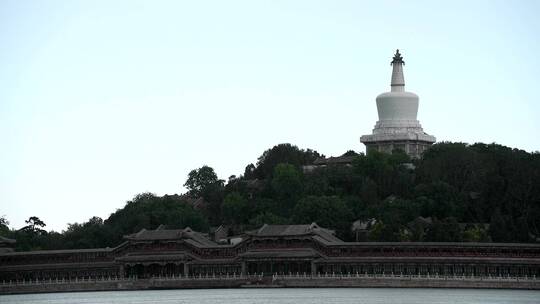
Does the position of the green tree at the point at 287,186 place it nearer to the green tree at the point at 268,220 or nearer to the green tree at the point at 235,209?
the green tree at the point at 235,209

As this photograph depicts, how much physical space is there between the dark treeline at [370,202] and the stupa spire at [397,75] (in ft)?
44.0

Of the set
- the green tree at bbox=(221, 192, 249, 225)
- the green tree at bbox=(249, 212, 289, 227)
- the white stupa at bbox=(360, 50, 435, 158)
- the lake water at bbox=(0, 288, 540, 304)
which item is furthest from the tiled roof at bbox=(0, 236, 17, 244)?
the white stupa at bbox=(360, 50, 435, 158)

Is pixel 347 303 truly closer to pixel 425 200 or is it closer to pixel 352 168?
pixel 425 200

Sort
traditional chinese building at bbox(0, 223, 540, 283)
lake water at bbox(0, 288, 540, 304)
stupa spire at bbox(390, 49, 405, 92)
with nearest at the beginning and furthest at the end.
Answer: lake water at bbox(0, 288, 540, 304), traditional chinese building at bbox(0, 223, 540, 283), stupa spire at bbox(390, 49, 405, 92)

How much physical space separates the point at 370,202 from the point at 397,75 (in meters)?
32.8

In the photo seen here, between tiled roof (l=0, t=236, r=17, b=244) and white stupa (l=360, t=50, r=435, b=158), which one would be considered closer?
tiled roof (l=0, t=236, r=17, b=244)

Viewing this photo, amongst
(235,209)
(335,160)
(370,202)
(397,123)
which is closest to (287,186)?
(235,209)

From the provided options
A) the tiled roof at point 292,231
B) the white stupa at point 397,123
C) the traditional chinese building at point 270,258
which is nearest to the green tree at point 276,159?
the white stupa at point 397,123

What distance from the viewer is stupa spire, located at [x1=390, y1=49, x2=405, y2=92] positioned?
605 feet

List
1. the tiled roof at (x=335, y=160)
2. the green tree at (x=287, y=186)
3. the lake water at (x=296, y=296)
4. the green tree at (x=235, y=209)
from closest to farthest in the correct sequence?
the lake water at (x=296, y=296) → the green tree at (x=287, y=186) → the green tree at (x=235, y=209) → the tiled roof at (x=335, y=160)

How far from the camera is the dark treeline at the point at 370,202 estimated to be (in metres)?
A: 142

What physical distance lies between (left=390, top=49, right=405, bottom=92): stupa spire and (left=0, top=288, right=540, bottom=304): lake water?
62057 mm

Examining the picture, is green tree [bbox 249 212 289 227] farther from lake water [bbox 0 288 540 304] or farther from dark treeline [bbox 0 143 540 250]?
lake water [bbox 0 288 540 304]

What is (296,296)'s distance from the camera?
111 metres
